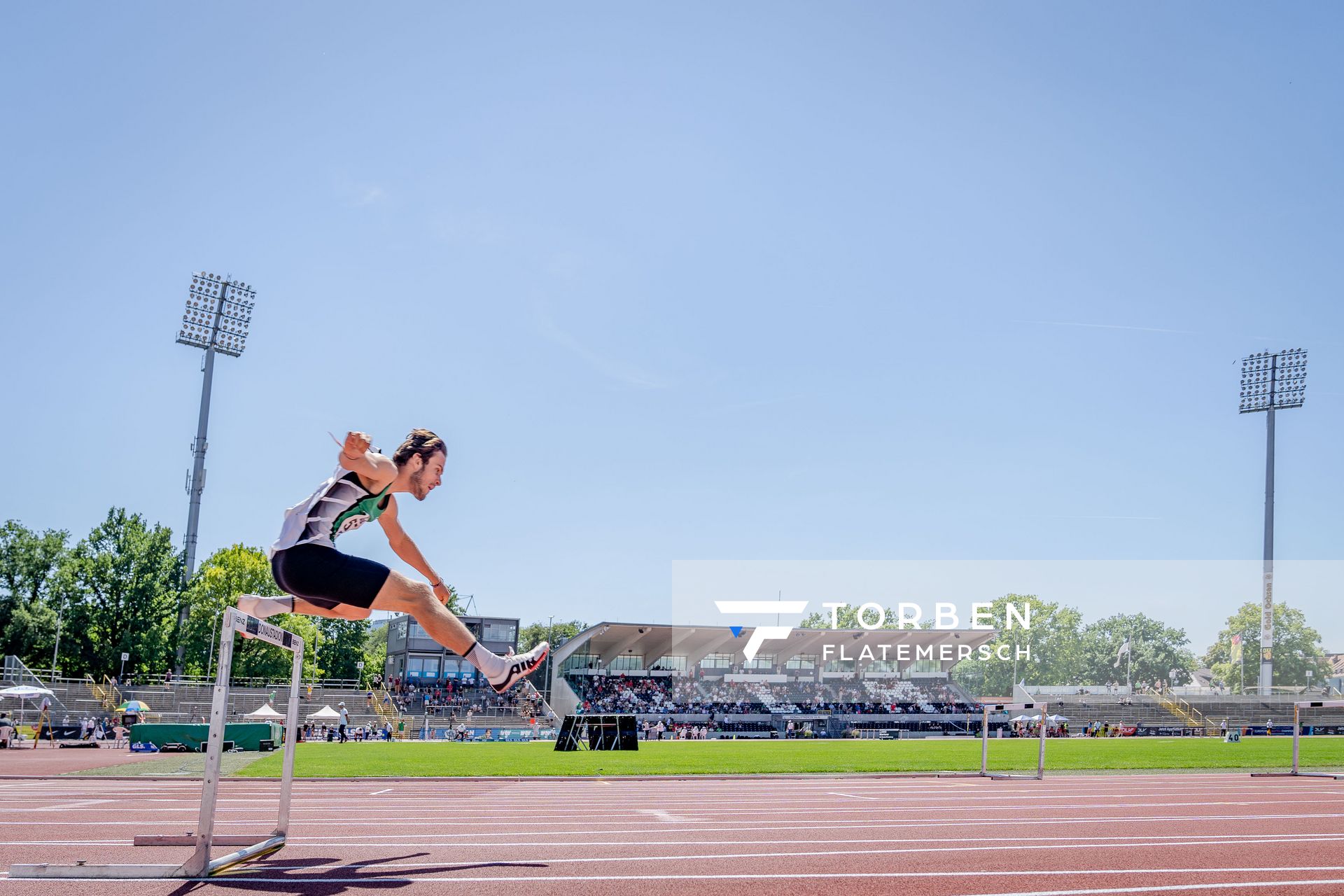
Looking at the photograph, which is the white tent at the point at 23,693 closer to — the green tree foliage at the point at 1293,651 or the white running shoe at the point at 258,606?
the white running shoe at the point at 258,606

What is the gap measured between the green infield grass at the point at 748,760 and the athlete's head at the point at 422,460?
14499mm

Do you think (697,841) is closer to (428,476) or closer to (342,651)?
(428,476)

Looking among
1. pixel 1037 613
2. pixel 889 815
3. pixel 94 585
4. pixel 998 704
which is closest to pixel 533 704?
pixel 94 585

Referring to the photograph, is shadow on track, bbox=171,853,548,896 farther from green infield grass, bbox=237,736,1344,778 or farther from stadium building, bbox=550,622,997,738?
stadium building, bbox=550,622,997,738

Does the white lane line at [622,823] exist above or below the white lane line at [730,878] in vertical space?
below

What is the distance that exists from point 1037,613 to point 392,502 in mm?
137925

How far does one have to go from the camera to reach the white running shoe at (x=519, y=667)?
5.74 meters

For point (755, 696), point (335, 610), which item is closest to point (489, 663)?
point (335, 610)

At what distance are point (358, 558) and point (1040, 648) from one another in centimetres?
13869

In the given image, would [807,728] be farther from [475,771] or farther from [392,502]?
[392,502]

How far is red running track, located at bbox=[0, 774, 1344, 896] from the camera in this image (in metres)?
6.07

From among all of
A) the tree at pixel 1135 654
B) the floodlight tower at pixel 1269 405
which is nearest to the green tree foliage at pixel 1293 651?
the tree at pixel 1135 654

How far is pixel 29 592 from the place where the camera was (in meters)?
61.2

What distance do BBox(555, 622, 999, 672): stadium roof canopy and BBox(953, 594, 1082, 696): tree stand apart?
6940 centimetres
